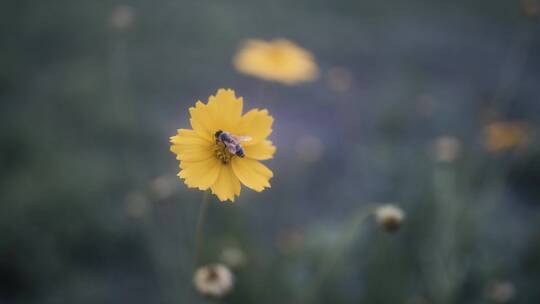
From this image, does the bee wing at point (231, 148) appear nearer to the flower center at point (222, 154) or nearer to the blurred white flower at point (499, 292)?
the flower center at point (222, 154)

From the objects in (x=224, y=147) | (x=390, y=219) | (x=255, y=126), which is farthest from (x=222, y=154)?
(x=390, y=219)

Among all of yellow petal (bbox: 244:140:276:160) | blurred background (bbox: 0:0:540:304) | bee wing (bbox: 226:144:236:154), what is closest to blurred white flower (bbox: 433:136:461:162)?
blurred background (bbox: 0:0:540:304)

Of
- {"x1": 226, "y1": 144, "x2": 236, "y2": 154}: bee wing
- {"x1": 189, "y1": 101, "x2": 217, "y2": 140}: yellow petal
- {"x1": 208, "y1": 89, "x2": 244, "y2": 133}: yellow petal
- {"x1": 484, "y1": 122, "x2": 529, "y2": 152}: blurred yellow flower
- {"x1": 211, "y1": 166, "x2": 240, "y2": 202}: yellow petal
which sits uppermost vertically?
{"x1": 484, "y1": 122, "x2": 529, "y2": 152}: blurred yellow flower

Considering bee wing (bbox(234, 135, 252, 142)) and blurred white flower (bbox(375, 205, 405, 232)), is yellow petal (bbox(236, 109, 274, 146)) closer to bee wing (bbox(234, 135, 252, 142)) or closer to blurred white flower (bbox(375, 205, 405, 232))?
bee wing (bbox(234, 135, 252, 142))

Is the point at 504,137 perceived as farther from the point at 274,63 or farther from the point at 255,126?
the point at 255,126

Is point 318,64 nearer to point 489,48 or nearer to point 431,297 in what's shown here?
point 489,48

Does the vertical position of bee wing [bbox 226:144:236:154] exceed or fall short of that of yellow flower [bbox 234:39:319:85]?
it falls short

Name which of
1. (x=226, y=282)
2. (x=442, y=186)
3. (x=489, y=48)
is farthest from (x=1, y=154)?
(x=489, y=48)
